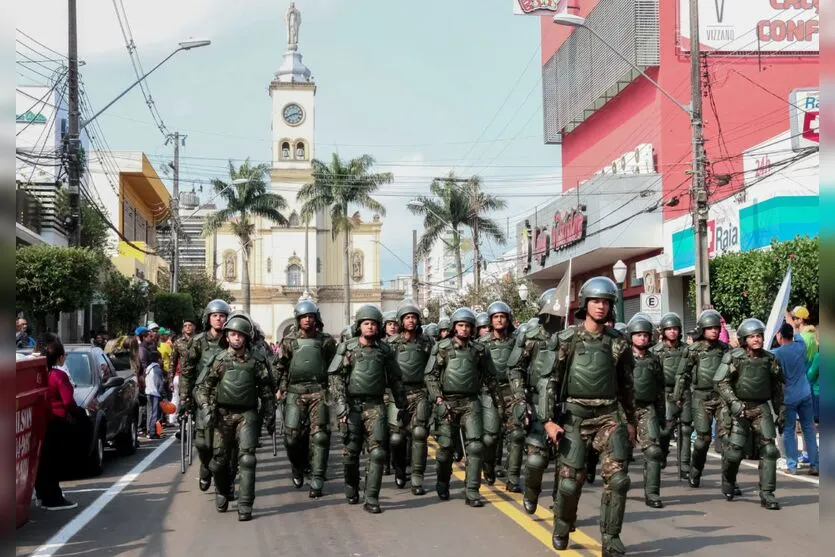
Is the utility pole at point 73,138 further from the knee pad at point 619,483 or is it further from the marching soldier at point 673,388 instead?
the knee pad at point 619,483

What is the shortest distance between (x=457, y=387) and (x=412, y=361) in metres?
1.14

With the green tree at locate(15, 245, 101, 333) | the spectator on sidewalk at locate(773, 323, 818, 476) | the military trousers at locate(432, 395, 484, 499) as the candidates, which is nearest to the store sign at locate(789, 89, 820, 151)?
the spectator on sidewalk at locate(773, 323, 818, 476)

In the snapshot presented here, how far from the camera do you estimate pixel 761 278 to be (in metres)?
20.9

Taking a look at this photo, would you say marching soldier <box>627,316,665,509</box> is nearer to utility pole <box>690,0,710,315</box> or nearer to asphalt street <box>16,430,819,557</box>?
asphalt street <box>16,430,819,557</box>

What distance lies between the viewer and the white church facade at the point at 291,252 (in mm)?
93000

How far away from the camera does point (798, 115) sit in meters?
24.8

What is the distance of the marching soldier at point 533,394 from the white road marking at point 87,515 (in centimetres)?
383

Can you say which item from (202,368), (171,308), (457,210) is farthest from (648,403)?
(457,210)

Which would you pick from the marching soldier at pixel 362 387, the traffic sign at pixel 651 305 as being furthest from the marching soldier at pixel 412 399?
the traffic sign at pixel 651 305

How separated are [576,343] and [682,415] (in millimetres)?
4681

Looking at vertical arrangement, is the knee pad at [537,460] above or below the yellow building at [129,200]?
below

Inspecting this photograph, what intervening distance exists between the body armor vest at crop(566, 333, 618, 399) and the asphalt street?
118 centimetres

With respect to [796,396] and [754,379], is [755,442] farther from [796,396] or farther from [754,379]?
[796,396]

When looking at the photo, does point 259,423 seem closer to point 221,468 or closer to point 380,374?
point 221,468
